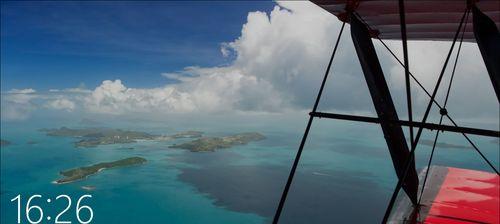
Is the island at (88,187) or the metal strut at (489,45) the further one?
the island at (88,187)

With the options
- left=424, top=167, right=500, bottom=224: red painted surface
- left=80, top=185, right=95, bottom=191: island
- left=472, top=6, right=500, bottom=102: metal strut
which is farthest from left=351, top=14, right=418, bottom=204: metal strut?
left=80, top=185, right=95, bottom=191: island

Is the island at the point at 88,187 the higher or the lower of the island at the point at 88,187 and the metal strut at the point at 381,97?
the lower

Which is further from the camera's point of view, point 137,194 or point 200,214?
point 137,194

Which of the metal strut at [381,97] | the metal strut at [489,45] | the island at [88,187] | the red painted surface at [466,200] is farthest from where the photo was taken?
the island at [88,187]

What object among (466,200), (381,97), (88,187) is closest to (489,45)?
(381,97)

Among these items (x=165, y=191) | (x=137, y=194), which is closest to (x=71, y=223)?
(x=137, y=194)

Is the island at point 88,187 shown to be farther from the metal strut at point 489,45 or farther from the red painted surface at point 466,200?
the metal strut at point 489,45

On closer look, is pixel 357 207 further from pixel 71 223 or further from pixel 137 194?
pixel 71 223

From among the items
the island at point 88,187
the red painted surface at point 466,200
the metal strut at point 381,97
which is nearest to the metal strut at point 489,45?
the metal strut at point 381,97
